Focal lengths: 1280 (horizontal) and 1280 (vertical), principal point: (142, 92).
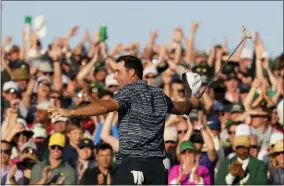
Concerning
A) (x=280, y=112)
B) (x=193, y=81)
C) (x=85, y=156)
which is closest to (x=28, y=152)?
(x=85, y=156)

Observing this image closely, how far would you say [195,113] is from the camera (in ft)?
64.7

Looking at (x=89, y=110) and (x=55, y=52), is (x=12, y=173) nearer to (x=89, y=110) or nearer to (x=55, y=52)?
(x=89, y=110)

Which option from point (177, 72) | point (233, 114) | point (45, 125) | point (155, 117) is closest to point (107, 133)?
point (45, 125)

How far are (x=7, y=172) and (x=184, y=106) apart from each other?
522cm

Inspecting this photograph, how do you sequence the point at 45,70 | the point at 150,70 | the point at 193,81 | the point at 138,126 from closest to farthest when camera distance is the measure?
the point at 138,126 → the point at 193,81 → the point at 150,70 → the point at 45,70

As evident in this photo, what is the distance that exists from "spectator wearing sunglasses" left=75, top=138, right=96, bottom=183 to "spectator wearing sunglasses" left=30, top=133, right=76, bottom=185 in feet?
1.83

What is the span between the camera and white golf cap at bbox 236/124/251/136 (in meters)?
17.9

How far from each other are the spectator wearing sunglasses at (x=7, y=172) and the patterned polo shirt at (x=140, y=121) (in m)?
5.08

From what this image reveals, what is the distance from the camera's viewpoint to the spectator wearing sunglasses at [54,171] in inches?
666

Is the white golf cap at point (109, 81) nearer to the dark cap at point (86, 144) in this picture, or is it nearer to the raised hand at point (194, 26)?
the dark cap at point (86, 144)

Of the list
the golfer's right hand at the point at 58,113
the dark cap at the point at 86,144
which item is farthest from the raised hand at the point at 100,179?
the golfer's right hand at the point at 58,113

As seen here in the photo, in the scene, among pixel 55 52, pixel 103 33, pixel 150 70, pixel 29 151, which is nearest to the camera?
pixel 29 151

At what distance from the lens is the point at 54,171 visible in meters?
17.0

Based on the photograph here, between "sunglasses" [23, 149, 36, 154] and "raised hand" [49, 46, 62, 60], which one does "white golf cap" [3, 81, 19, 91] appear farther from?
"sunglasses" [23, 149, 36, 154]
